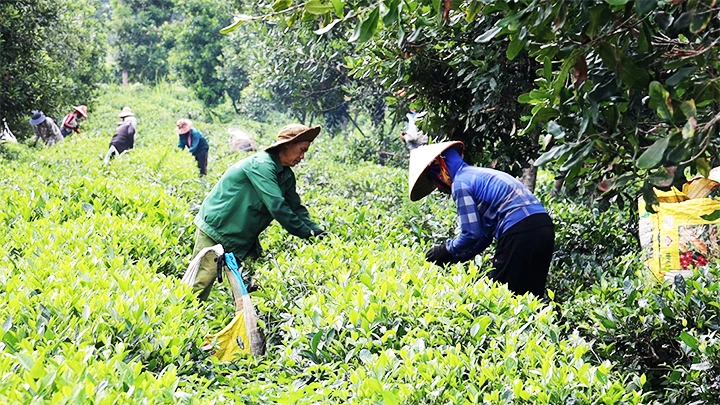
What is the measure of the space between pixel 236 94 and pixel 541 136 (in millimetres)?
28044

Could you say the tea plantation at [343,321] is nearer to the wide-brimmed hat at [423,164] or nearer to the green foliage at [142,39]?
the wide-brimmed hat at [423,164]

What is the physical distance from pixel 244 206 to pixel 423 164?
1.42 m

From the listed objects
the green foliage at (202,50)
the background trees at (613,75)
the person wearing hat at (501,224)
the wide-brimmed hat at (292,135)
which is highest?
the background trees at (613,75)

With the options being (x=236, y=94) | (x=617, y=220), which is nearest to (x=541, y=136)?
(x=617, y=220)

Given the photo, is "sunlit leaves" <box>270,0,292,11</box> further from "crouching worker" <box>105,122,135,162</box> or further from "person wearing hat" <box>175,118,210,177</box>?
"crouching worker" <box>105,122,135,162</box>

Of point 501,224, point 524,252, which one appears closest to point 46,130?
point 501,224

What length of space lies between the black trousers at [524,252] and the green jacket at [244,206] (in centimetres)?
155

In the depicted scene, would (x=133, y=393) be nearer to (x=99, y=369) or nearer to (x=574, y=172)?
(x=99, y=369)

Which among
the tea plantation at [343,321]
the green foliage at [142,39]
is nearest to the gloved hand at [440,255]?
the tea plantation at [343,321]

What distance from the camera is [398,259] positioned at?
4.66 m

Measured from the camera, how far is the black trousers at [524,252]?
459 cm

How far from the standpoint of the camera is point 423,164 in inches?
189

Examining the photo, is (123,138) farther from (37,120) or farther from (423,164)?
(423,164)

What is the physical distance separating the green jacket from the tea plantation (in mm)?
294
